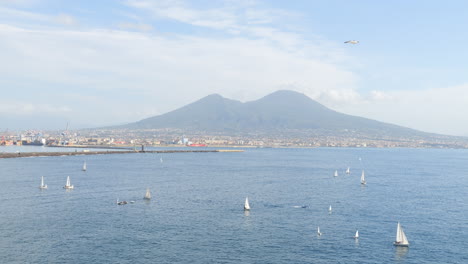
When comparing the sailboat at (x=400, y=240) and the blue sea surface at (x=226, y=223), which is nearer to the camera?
the blue sea surface at (x=226, y=223)

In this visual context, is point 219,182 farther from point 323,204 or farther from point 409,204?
point 409,204

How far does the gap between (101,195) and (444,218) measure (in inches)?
1996

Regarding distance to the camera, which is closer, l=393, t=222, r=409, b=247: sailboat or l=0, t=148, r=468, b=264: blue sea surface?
l=0, t=148, r=468, b=264: blue sea surface

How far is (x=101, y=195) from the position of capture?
75.1 m

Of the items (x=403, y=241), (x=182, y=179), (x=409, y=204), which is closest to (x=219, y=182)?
(x=182, y=179)

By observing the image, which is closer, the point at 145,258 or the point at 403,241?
the point at 145,258

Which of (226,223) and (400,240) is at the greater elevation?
(400,240)

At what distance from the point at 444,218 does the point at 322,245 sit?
22957 millimetres

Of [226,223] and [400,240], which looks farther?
[226,223]

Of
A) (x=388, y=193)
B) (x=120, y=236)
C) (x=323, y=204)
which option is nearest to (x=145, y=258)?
(x=120, y=236)

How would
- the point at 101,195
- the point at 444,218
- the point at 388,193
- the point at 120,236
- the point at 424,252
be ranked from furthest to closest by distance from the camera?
the point at 388,193
the point at 101,195
the point at 444,218
the point at 120,236
the point at 424,252

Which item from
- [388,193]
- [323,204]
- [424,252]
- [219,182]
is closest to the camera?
[424,252]

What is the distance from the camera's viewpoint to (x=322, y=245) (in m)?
46.2

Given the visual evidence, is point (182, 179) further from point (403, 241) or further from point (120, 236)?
point (403, 241)
